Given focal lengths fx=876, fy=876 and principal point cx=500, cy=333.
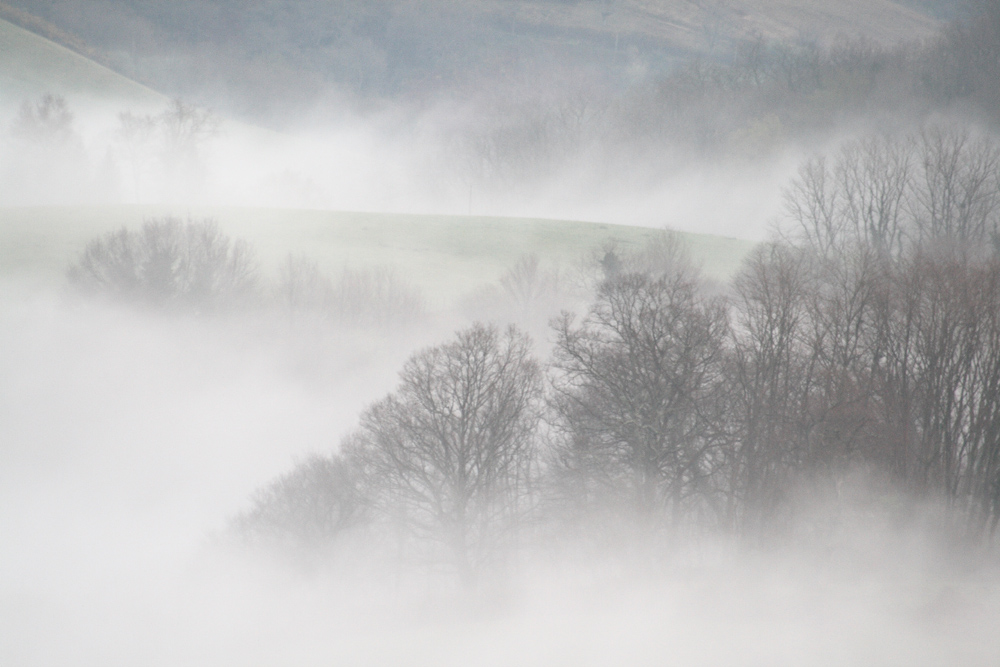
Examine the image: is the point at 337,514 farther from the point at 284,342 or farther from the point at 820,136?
the point at 820,136

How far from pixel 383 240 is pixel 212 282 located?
1858 cm

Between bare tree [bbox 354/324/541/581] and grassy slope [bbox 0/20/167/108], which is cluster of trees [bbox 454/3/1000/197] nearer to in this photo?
grassy slope [bbox 0/20/167/108]

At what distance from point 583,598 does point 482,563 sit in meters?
6.30

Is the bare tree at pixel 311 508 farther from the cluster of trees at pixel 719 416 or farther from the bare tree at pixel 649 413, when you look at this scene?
the bare tree at pixel 649 413

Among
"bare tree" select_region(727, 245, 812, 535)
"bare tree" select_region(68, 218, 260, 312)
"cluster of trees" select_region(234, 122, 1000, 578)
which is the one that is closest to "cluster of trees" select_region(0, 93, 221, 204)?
"bare tree" select_region(68, 218, 260, 312)

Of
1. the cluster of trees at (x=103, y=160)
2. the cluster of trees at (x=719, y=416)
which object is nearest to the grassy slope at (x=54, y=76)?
the cluster of trees at (x=103, y=160)

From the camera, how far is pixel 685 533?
2706 centimetres

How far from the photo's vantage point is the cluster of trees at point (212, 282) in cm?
6400

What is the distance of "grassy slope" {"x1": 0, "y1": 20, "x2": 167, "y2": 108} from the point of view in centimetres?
14438

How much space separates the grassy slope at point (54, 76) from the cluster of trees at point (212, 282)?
86.6m

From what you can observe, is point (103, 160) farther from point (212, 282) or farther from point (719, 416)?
point (719, 416)

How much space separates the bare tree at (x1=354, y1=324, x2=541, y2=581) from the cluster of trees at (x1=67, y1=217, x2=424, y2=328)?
103 ft

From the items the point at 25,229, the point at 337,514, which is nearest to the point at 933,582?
the point at 337,514

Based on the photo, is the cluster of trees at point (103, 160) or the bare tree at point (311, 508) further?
the cluster of trees at point (103, 160)
